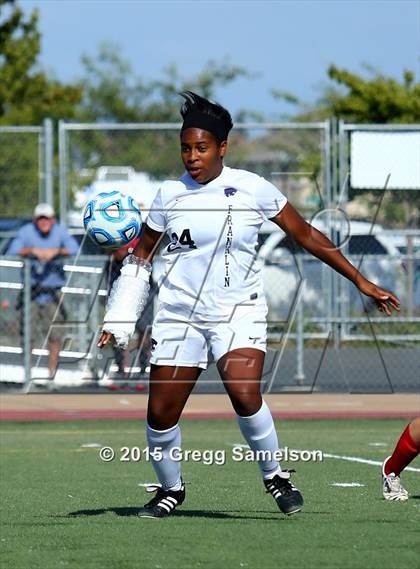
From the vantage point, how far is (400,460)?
7660 mm

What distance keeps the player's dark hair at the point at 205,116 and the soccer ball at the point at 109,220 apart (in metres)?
1.11

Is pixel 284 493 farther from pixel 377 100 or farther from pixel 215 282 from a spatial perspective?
pixel 377 100

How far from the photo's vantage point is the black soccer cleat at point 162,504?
7.32m

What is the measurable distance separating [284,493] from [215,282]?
1192 millimetres

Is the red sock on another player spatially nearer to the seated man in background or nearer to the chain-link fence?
the seated man in background

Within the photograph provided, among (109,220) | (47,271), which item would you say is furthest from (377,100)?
(109,220)

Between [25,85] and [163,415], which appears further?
[25,85]

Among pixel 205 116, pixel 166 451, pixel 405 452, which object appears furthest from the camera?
pixel 405 452

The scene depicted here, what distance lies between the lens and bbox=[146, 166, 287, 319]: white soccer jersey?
7.05 metres

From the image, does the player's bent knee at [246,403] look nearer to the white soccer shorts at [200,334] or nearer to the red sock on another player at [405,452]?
the white soccer shorts at [200,334]

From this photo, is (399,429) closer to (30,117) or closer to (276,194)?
(276,194)

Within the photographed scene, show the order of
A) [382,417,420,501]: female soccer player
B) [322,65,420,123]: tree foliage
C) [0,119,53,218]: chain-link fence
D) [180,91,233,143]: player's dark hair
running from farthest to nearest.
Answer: [322,65,420,123]: tree foliage, [0,119,53,218]: chain-link fence, [382,417,420,501]: female soccer player, [180,91,233,143]: player's dark hair

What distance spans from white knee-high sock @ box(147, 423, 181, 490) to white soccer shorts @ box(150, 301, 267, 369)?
0.42 meters

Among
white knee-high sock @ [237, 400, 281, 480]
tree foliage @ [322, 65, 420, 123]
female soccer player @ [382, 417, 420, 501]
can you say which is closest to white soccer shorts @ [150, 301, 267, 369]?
white knee-high sock @ [237, 400, 281, 480]
